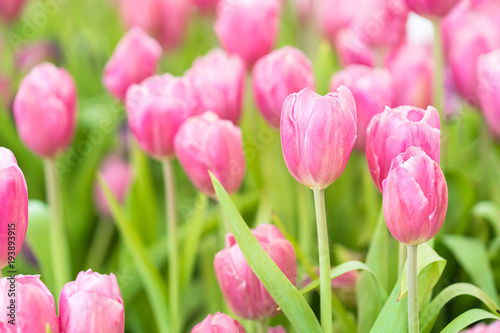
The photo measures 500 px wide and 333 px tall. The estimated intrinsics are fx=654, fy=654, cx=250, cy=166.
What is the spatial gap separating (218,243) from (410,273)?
0.36 meters

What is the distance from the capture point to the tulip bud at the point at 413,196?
0.38 meters

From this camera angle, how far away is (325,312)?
426mm

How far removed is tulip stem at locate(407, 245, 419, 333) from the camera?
39 centimetres

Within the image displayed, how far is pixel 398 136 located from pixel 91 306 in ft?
0.69

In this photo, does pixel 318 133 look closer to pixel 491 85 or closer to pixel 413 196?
pixel 413 196

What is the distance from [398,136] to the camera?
0.41 m

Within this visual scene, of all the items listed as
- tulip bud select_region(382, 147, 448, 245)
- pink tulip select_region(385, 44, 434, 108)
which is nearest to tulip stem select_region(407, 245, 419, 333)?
tulip bud select_region(382, 147, 448, 245)

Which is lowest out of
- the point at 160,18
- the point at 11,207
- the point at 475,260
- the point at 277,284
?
the point at 475,260

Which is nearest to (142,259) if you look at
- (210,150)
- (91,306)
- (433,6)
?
(210,150)

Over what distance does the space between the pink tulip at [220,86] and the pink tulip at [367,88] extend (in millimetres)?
96

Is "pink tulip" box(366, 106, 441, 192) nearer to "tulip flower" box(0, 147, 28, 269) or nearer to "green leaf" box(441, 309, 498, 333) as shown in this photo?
"green leaf" box(441, 309, 498, 333)

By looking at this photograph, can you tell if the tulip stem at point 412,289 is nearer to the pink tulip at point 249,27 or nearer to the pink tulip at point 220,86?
the pink tulip at point 220,86

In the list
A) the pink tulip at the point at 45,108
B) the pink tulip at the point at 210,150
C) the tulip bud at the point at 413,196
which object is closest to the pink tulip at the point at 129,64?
the pink tulip at the point at 45,108

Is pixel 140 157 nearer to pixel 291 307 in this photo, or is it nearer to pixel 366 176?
pixel 366 176
